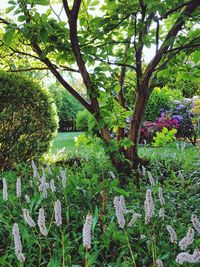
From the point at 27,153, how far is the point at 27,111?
1.98 feet

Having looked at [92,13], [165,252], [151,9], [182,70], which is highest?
[92,13]

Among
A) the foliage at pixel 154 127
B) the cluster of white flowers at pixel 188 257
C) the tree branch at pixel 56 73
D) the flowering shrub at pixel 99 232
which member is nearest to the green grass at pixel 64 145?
the foliage at pixel 154 127

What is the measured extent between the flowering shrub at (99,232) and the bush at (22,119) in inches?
98.5

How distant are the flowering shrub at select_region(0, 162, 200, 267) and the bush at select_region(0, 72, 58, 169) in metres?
2.50

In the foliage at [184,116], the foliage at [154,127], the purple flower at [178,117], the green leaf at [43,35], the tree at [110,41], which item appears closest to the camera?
the green leaf at [43,35]

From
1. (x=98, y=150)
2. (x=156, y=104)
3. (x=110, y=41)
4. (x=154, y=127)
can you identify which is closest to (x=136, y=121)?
(x=98, y=150)

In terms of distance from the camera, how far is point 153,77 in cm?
383

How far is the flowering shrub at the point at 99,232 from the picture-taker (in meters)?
1.41

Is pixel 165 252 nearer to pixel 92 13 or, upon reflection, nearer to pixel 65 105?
pixel 92 13

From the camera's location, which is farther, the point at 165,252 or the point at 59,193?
the point at 59,193

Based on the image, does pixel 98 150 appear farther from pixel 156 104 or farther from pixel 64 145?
pixel 156 104

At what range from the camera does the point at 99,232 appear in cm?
201

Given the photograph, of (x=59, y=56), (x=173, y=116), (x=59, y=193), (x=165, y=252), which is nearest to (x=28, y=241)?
(x=165, y=252)

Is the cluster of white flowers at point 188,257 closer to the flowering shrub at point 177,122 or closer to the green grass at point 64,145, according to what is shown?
A: the green grass at point 64,145
